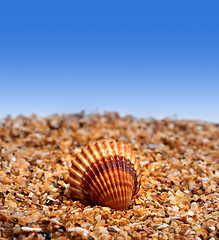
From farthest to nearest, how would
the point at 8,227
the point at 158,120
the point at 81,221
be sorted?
the point at 158,120 → the point at 81,221 → the point at 8,227

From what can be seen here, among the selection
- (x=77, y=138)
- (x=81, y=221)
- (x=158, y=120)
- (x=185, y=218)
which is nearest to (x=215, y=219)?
(x=185, y=218)

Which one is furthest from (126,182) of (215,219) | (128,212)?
(215,219)

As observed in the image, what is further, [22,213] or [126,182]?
[126,182]

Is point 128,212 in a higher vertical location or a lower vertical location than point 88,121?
lower

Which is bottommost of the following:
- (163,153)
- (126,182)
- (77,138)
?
(126,182)

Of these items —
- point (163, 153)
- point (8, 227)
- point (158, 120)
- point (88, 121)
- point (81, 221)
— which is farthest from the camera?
point (158, 120)

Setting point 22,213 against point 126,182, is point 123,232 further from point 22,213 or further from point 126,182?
point 22,213

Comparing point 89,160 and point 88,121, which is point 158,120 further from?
point 89,160
